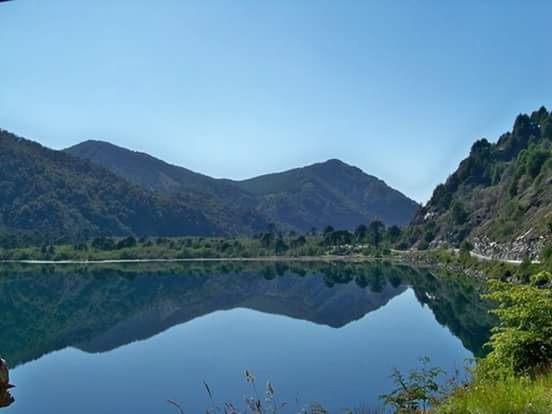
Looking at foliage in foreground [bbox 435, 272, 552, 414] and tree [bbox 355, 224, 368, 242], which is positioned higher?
tree [bbox 355, 224, 368, 242]

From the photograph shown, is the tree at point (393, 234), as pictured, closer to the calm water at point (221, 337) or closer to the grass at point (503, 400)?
the calm water at point (221, 337)

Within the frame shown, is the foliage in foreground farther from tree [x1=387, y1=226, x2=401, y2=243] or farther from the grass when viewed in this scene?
tree [x1=387, y1=226, x2=401, y2=243]

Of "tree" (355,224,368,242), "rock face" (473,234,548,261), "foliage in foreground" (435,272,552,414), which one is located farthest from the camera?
"tree" (355,224,368,242)

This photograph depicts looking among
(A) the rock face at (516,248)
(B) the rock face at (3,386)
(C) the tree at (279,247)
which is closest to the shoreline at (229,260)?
(C) the tree at (279,247)

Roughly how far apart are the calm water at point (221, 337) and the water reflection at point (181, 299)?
7.0 inches

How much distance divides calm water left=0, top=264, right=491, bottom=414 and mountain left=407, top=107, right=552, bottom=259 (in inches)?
439

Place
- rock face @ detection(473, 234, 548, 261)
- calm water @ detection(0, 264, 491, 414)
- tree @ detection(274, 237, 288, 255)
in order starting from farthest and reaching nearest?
1. tree @ detection(274, 237, 288, 255)
2. rock face @ detection(473, 234, 548, 261)
3. calm water @ detection(0, 264, 491, 414)

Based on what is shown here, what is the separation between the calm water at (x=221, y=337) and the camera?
26.0 m

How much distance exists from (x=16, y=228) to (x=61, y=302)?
451 feet

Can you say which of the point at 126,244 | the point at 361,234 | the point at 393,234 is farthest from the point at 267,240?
the point at 126,244

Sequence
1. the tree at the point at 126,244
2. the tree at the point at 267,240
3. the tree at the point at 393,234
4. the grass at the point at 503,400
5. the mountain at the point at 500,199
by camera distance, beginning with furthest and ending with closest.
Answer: the tree at the point at 267,240
the tree at the point at 393,234
the tree at the point at 126,244
the mountain at the point at 500,199
the grass at the point at 503,400

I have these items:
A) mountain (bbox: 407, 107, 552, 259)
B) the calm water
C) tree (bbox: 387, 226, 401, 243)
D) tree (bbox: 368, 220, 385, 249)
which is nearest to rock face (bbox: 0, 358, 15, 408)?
the calm water

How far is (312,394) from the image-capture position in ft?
79.4

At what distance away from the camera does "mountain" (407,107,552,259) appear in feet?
270
